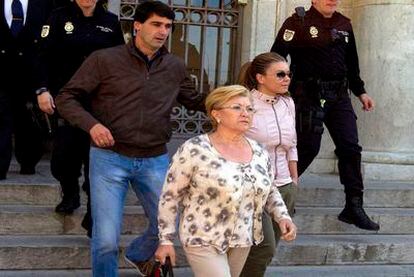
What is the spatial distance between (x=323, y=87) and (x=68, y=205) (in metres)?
2.11

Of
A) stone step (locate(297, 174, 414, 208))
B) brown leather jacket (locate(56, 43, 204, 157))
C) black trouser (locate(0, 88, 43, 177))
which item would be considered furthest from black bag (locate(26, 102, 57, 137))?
stone step (locate(297, 174, 414, 208))

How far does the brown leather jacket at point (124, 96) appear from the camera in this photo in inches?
155

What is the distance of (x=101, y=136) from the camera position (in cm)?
370

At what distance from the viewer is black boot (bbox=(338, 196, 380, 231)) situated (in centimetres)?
542

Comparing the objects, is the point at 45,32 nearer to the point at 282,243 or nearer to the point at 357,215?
the point at 282,243

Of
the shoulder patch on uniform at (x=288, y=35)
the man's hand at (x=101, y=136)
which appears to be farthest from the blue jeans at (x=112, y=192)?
the shoulder patch on uniform at (x=288, y=35)

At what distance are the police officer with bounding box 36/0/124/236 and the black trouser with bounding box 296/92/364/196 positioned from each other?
1.60m

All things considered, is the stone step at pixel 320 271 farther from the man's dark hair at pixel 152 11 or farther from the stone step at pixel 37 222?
the man's dark hair at pixel 152 11

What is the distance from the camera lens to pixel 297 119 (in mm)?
5305

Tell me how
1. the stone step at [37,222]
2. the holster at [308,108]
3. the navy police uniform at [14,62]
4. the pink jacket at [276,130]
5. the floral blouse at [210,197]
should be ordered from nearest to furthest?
the floral blouse at [210,197] < the pink jacket at [276,130] < the stone step at [37,222] < the holster at [308,108] < the navy police uniform at [14,62]

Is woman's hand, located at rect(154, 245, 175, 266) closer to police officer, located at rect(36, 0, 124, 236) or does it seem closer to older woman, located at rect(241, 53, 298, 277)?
older woman, located at rect(241, 53, 298, 277)

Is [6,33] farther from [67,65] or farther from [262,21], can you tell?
[262,21]

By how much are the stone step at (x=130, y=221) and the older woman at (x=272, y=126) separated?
1545mm

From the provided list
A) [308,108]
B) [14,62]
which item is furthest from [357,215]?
[14,62]
